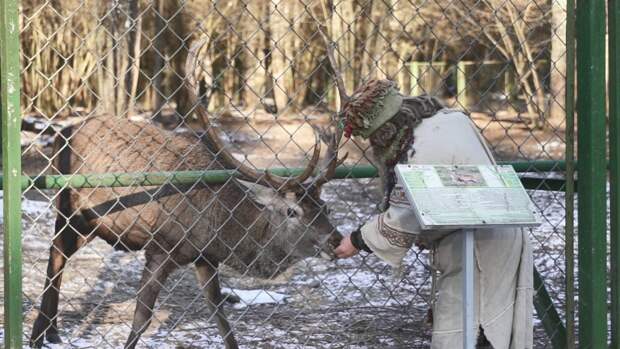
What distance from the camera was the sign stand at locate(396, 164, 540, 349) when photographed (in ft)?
10.4

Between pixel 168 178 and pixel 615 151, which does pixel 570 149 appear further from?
pixel 168 178

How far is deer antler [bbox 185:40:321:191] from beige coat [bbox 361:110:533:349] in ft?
4.21

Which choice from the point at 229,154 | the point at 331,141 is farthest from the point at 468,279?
the point at 229,154

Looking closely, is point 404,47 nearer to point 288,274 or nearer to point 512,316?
point 288,274

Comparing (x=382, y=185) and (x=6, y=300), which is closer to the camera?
(x=6, y=300)

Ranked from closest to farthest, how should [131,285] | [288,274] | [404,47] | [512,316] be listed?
[512,316] → [288,274] → [131,285] → [404,47]

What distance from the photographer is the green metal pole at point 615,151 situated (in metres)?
3.88

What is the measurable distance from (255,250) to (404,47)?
23119 millimetres

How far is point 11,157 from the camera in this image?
128 inches

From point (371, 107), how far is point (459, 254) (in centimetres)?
69

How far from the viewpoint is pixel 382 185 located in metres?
3.80

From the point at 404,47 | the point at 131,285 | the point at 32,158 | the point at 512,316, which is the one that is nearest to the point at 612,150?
the point at 512,316

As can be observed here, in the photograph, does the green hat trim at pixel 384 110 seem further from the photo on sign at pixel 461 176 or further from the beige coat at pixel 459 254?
the photo on sign at pixel 461 176

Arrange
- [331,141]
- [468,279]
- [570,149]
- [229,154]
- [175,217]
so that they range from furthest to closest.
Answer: [175,217] < [229,154] < [331,141] < [570,149] < [468,279]
